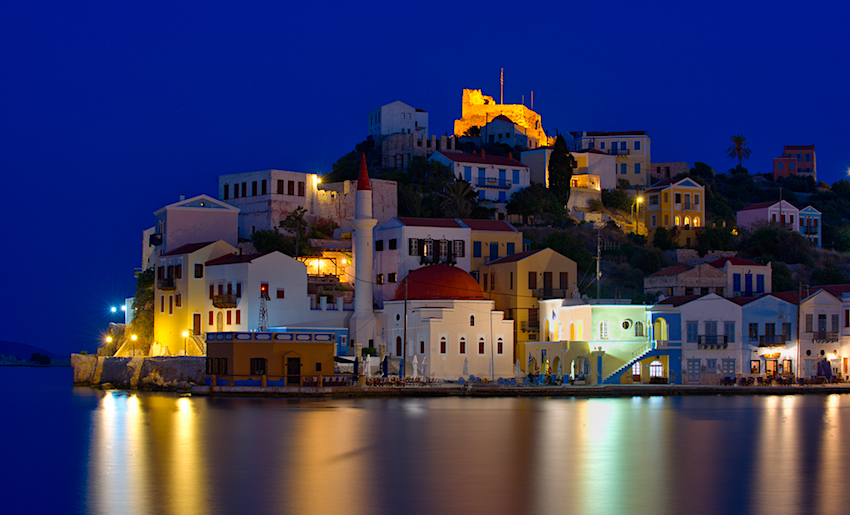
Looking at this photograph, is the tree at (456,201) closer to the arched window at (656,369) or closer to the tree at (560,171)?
the tree at (560,171)

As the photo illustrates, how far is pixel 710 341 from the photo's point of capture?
49.8 m

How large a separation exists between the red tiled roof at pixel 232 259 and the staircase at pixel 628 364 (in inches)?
803

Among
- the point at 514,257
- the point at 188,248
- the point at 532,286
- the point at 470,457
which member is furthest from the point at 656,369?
the point at 188,248

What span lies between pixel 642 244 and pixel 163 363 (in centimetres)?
4158

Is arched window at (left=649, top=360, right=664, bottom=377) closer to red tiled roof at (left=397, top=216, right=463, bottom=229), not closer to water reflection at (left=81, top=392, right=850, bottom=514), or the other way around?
water reflection at (left=81, top=392, right=850, bottom=514)

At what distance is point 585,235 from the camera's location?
252ft

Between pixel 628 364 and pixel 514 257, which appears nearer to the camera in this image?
pixel 628 364

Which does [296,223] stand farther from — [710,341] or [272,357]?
[710,341]

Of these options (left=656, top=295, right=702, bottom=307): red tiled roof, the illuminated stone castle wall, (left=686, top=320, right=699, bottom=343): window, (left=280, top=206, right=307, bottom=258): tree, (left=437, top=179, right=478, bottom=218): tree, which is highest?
the illuminated stone castle wall

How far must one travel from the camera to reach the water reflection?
2211 centimetres

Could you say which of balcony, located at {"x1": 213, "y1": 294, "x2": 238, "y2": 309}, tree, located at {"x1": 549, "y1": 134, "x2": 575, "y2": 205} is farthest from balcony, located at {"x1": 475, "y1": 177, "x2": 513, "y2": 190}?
balcony, located at {"x1": 213, "y1": 294, "x2": 238, "y2": 309}

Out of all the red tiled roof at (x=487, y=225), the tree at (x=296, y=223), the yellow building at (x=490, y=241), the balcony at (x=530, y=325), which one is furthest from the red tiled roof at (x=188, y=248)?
the balcony at (x=530, y=325)

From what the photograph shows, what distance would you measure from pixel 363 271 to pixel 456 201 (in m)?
15.1

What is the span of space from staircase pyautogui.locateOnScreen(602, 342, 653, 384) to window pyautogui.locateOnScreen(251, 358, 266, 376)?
17247mm
